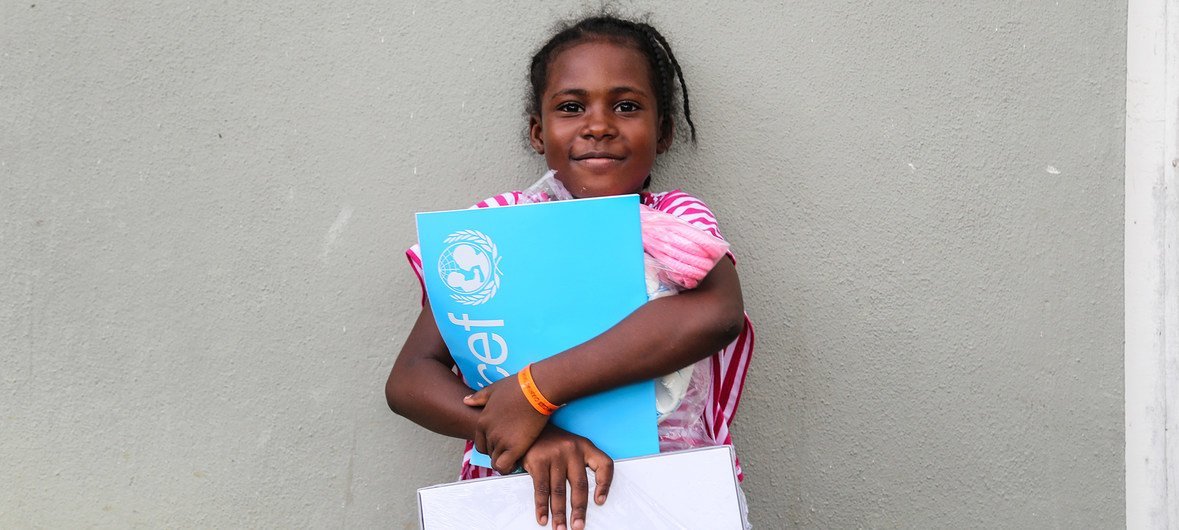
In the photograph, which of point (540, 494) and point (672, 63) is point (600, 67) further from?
point (540, 494)

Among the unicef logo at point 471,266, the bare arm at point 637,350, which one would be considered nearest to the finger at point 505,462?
the bare arm at point 637,350

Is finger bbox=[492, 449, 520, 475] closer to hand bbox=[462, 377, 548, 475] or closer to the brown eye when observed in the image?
hand bbox=[462, 377, 548, 475]

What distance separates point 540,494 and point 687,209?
52 cm

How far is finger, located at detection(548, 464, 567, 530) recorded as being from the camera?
1180 mm

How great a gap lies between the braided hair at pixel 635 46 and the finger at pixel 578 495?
73cm

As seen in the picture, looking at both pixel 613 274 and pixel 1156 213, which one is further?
pixel 1156 213

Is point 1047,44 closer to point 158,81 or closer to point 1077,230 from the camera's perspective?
point 1077,230

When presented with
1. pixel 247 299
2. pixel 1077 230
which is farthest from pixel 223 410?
pixel 1077 230

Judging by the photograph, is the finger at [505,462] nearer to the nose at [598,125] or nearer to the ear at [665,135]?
the nose at [598,125]

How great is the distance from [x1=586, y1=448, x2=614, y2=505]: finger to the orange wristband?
93 millimetres

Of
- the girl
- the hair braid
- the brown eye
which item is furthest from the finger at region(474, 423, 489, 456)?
the hair braid

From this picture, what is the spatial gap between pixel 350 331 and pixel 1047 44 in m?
1.60

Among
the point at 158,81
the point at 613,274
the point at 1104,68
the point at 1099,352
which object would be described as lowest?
the point at 1099,352

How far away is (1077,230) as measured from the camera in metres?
1.89
